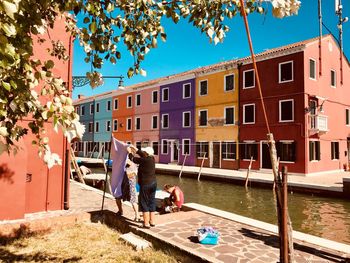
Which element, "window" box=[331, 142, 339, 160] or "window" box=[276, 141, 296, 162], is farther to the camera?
"window" box=[331, 142, 339, 160]

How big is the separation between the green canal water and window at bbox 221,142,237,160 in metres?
5.77

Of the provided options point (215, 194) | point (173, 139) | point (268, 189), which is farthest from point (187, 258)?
point (173, 139)

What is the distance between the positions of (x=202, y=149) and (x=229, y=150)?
3189 mm

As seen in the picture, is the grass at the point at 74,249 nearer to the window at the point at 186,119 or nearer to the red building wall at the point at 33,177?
the red building wall at the point at 33,177

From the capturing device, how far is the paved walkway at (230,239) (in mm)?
5203

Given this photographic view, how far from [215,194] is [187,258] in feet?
35.9

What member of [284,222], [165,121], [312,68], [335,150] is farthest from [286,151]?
[284,222]

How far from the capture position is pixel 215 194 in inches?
628

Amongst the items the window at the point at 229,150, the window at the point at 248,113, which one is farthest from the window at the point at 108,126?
the window at the point at 248,113

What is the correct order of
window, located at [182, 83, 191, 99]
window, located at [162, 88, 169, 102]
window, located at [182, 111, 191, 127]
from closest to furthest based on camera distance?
window, located at [182, 111, 191, 127] < window, located at [182, 83, 191, 99] < window, located at [162, 88, 169, 102]

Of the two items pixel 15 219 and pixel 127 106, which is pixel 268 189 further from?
pixel 127 106

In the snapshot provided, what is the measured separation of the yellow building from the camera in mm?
24641

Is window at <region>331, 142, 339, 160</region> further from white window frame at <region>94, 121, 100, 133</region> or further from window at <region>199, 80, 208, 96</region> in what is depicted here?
white window frame at <region>94, 121, 100, 133</region>

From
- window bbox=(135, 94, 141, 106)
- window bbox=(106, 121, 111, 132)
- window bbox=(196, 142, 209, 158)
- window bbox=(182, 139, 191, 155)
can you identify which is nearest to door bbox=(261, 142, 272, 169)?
window bbox=(196, 142, 209, 158)
